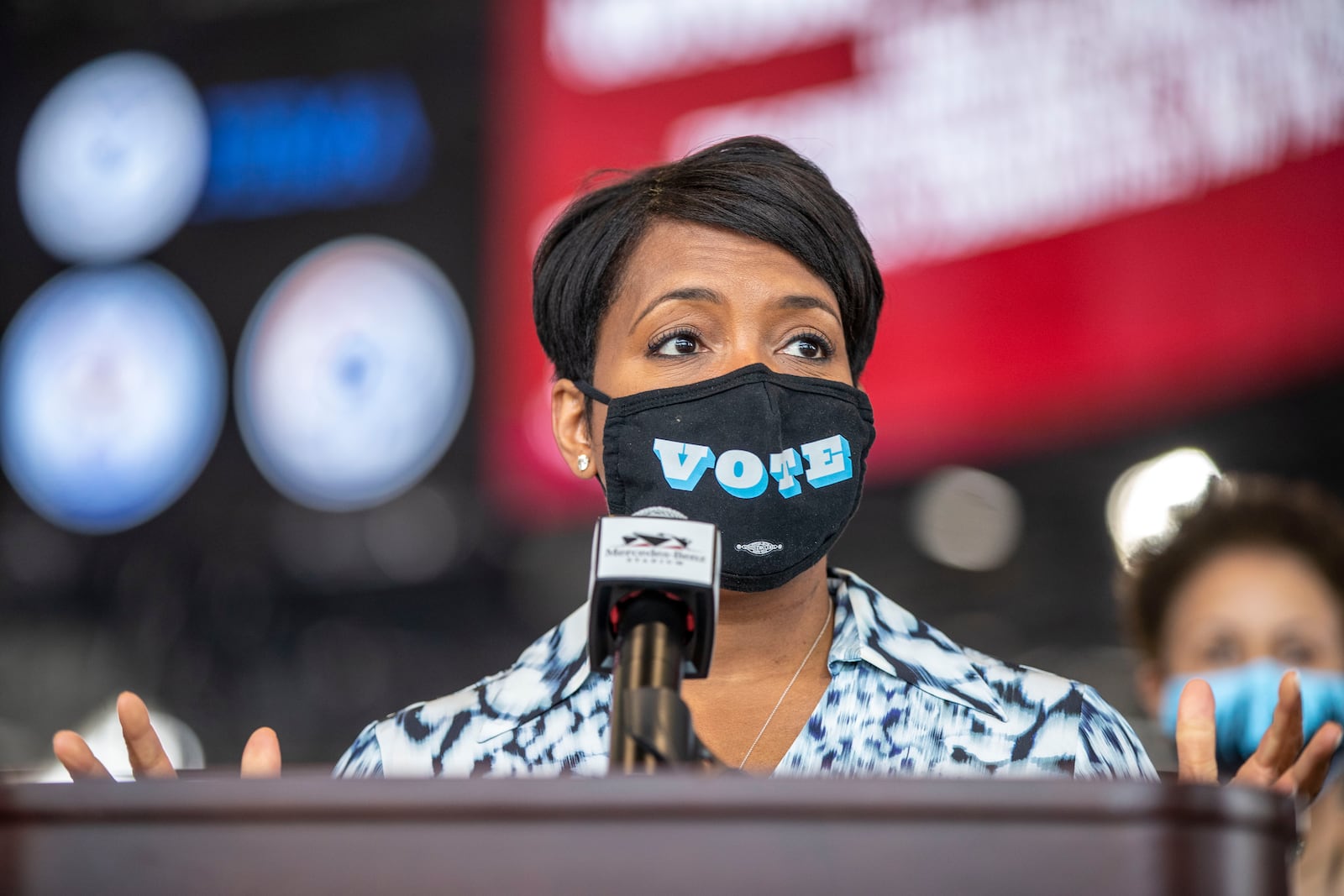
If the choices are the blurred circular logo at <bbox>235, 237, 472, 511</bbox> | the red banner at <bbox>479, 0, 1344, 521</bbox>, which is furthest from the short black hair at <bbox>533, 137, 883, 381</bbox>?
the blurred circular logo at <bbox>235, 237, 472, 511</bbox>

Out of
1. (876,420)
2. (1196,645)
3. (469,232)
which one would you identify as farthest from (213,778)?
(469,232)

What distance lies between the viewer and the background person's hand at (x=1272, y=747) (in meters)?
1.33

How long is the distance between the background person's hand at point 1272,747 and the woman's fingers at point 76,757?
0.94 metres

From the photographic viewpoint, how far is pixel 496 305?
4879 mm

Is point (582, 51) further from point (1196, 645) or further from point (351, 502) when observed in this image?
Result: point (1196, 645)

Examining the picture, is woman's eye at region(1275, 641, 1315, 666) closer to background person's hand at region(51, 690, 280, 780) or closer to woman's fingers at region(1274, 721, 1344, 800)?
woman's fingers at region(1274, 721, 1344, 800)

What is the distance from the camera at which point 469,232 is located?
5.03m

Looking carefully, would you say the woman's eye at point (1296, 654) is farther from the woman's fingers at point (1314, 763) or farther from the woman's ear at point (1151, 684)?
the woman's fingers at point (1314, 763)

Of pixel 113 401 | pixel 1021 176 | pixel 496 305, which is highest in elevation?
pixel 1021 176

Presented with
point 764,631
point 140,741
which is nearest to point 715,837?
point 140,741

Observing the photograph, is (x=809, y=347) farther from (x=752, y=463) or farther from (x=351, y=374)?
(x=351, y=374)

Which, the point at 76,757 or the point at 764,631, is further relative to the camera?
the point at 764,631

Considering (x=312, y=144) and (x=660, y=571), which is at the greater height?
(x=312, y=144)

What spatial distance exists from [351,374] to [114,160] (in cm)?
123
